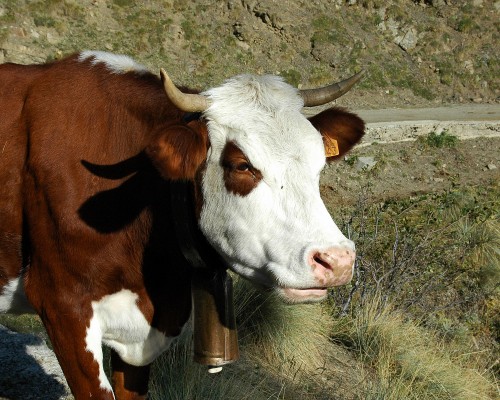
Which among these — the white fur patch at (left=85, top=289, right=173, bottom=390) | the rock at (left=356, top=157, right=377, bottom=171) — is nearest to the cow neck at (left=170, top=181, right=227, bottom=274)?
the white fur patch at (left=85, top=289, right=173, bottom=390)

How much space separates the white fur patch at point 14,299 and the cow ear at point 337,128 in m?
1.80

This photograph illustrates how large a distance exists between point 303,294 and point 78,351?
124 centimetres

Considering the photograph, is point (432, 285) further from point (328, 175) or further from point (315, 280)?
point (315, 280)

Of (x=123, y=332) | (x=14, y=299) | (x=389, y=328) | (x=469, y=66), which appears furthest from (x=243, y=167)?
(x=469, y=66)

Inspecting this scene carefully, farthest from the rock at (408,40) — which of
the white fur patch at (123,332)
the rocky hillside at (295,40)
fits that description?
the white fur patch at (123,332)

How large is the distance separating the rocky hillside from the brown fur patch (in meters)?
17.7

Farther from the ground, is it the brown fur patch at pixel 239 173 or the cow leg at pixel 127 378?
the brown fur patch at pixel 239 173

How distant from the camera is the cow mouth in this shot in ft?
11.0

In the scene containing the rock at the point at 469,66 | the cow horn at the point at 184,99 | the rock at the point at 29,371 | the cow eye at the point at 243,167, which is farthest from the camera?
the rock at the point at 469,66

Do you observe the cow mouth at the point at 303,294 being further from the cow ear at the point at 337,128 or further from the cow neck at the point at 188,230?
the cow ear at the point at 337,128

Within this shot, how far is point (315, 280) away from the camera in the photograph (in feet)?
10.7

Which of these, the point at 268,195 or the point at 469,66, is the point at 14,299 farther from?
the point at 469,66

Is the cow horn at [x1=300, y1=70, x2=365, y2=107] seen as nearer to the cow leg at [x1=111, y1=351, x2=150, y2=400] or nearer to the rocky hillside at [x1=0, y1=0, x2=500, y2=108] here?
the cow leg at [x1=111, y1=351, x2=150, y2=400]

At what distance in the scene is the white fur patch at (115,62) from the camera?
3.97 metres
